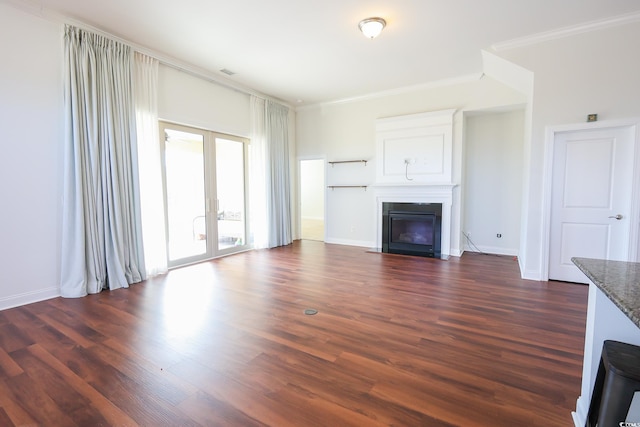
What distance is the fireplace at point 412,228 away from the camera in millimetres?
5621

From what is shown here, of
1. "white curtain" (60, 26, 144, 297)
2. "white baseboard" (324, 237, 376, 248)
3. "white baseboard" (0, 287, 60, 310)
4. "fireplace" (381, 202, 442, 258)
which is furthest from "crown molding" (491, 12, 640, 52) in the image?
"white baseboard" (0, 287, 60, 310)

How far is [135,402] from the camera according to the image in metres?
1.75

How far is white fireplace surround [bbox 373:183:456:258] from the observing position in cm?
553

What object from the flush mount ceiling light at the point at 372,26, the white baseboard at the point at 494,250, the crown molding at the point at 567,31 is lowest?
the white baseboard at the point at 494,250

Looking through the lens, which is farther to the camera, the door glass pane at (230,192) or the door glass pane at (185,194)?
the door glass pane at (230,192)

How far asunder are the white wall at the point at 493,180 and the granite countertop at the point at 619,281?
→ 4432 mm

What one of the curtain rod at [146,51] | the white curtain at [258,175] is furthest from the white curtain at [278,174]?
the curtain rod at [146,51]

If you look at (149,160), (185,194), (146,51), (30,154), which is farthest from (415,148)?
(30,154)

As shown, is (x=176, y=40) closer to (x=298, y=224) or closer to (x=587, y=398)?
(x=298, y=224)

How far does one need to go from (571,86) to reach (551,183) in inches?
48.8

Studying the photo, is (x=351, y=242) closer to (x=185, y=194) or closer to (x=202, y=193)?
(x=202, y=193)

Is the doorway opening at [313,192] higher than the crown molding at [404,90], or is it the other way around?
the crown molding at [404,90]

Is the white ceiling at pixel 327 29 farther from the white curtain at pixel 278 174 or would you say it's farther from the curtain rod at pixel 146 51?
the white curtain at pixel 278 174

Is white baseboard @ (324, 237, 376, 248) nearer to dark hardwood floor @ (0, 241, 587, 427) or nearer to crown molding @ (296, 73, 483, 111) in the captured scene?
dark hardwood floor @ (0, 241, 587, 427)
